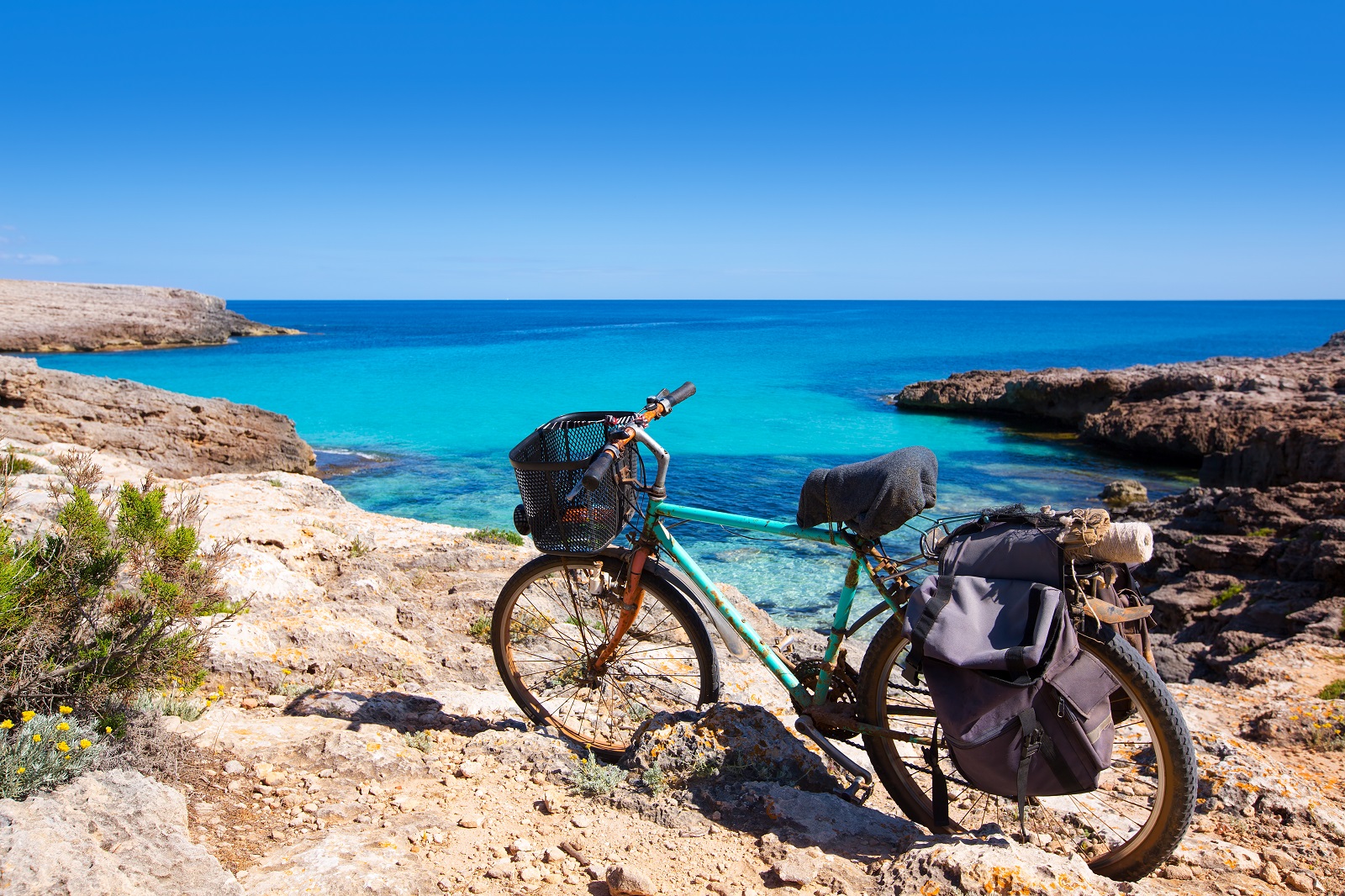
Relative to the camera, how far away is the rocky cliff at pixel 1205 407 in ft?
52.2

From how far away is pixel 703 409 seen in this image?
34.9 meters

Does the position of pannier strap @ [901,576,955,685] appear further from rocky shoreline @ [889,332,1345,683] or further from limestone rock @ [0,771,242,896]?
rocky shoreline @ [889,332,1345,683]

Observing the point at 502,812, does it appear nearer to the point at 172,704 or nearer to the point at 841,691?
the point at 841,691

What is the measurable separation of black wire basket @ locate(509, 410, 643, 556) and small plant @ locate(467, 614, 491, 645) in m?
2.14

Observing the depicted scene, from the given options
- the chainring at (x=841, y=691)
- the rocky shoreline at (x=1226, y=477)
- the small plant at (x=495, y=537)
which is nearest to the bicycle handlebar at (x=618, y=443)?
the chainring at (x=841, y=691)

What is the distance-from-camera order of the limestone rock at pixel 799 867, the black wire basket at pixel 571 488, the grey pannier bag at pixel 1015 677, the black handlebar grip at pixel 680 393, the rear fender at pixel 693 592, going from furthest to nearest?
the black handlebar grip at pixel 680 393 → the rear fender at pixel 693 592 → the black wire basket at pixel 571 488 → the limestone rock at pixel 799 867 → the grey pannier bag at pixel 1015 677

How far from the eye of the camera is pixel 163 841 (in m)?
2.49

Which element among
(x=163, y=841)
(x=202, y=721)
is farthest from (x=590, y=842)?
(x=202, y=721)

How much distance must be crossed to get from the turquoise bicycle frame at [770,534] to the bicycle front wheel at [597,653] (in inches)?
6.2

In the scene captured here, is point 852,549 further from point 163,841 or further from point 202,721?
point 202,721

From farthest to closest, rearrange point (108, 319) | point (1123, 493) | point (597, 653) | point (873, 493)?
point (108, 319), point (1123, 493), point (597, 653), point (873, 493)

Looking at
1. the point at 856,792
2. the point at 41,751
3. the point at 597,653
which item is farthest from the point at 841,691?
the point at 41,751

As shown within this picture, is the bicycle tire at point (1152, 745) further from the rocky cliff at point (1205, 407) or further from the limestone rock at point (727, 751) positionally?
the rocky cliff at point (1205, 407)

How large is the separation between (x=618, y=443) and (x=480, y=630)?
2.71 metres
